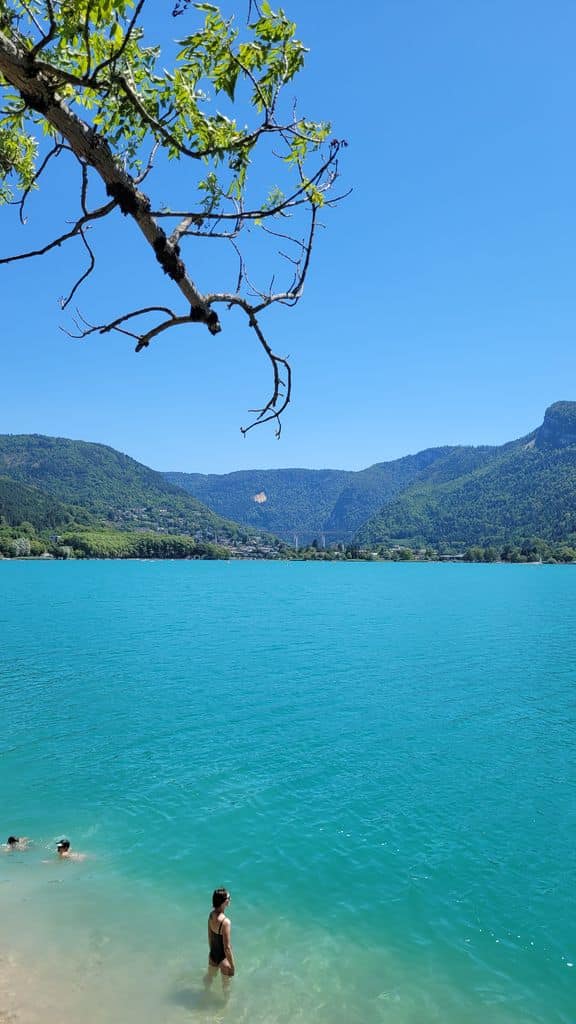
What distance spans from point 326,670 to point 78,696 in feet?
54.8

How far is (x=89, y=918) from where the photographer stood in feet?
44.6

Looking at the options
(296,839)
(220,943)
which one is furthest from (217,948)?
(296,839)

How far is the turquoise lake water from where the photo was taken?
1161cm

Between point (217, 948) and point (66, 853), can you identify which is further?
point (66, 853)

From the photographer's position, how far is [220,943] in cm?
1169

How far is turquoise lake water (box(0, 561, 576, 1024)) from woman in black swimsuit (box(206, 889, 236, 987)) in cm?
22

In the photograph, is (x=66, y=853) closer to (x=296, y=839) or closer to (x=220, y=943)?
(x=296, y=839)

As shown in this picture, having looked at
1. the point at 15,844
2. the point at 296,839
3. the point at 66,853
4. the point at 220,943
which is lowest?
the point at 296,839

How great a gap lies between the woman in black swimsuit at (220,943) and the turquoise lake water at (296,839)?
222 millimetres

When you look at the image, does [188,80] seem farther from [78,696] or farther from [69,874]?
[78,696]

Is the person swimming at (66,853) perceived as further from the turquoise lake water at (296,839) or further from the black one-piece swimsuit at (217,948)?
the black one-piece swimsuit at (217,948)

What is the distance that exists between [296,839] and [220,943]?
257 inches

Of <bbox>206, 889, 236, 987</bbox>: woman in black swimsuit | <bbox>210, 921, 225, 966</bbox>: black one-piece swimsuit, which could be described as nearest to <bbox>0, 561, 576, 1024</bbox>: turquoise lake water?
<bbox>206, 889, 236, 987</bbox>: woman in black swimsuit

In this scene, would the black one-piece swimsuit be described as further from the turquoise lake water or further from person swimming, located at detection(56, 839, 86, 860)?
person swimming, located at detection(56, 839, 86, 860)
